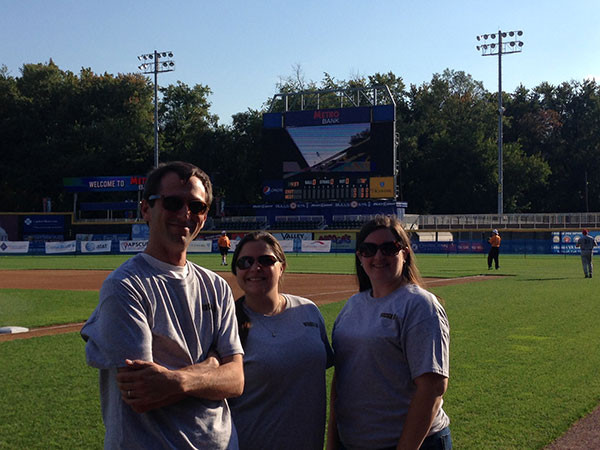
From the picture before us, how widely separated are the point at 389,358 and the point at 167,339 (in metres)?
1.13

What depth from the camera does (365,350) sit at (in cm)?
344

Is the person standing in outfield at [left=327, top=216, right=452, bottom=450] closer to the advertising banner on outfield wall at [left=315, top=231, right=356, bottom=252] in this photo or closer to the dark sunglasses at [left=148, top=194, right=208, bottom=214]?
the dark sunglasses at [left=148, top=194, right=208, bottom=214]

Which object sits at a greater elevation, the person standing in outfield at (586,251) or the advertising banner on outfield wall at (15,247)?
the person standing in outfield at (586,251)

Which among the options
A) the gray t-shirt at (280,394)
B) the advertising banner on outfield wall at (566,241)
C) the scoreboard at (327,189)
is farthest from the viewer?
the scoreboard at (327,189)

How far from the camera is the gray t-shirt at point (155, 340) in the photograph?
2.62 m

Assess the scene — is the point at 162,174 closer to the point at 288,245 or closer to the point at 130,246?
the point at 288,245

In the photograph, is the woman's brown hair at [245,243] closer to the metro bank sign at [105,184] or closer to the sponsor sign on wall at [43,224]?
the sponsor sign on wall at [43,224]

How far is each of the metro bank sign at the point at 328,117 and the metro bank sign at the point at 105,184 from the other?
71.0ft

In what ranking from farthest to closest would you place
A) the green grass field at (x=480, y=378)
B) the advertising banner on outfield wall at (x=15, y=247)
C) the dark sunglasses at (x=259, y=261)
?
the advertising banner on outfield wall at (x=15, y=247) < the green grass field at (x=480, y=378) < the dark sunglasses at (x=259, y=261)

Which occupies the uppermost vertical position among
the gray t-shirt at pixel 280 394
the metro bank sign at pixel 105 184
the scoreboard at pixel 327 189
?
the metro bank sign at pixel 105 184

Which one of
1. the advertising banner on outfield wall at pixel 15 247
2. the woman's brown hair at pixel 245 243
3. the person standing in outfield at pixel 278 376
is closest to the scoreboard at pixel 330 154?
the advertising banner on outfield wall at pixel 15 247

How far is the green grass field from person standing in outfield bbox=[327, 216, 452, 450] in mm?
2554

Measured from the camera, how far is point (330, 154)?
45.3 m

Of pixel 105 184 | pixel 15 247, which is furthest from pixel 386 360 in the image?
pixel 105 184
